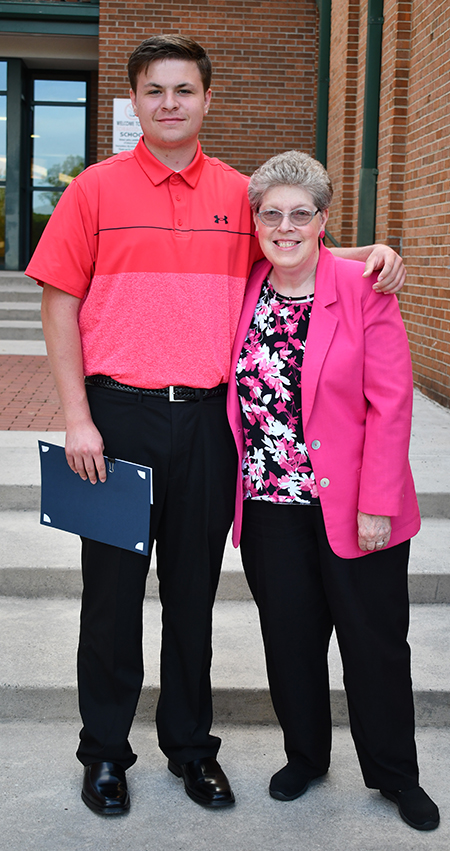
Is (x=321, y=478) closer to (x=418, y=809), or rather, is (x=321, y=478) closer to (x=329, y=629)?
(x=329, y=629)

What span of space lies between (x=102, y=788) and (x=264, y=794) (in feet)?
1.59

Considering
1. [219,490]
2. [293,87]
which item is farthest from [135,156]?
[293,87]

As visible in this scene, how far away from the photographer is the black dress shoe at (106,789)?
7.78ft

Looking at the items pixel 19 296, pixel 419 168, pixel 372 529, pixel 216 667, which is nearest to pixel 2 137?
pixel 19 296

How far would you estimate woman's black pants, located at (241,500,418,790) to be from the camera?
2.26m

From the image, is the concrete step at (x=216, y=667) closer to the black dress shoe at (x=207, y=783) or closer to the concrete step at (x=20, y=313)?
the black dress shoe at (x=207, y=783)

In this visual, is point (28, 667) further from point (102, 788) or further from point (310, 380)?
point (310, 380)

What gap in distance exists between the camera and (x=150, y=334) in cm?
220

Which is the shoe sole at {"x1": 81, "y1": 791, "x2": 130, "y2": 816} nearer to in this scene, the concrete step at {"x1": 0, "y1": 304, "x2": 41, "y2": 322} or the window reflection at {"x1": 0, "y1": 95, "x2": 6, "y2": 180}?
the concrete step at {"x1": 0, "y1": 304, "x2": 41, "y2": 322}

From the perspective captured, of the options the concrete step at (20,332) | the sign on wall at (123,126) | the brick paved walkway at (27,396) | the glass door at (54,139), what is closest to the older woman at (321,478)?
the brick paved walkway at (27,396)

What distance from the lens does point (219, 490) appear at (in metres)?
2.32

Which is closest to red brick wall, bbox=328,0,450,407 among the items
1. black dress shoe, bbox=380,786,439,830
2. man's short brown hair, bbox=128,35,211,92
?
black dress shoe, bbox=380,786,439,830

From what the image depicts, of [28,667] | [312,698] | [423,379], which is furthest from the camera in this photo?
[423,379]

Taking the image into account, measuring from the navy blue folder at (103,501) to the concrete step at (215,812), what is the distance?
78cm
